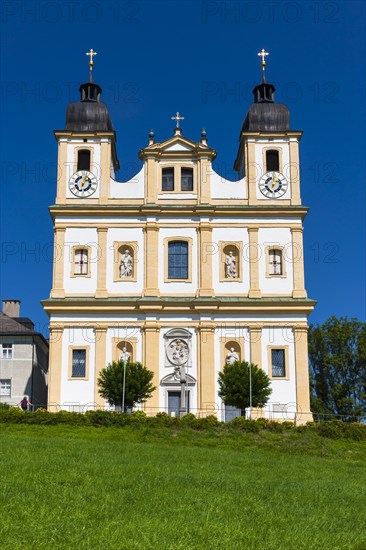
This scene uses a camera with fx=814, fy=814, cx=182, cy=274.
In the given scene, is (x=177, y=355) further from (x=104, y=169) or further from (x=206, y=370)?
(x=104, y=169)

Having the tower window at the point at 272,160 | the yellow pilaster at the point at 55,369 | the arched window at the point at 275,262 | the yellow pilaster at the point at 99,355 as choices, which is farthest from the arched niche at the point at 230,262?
the yellow pilaster at the point at 55,369

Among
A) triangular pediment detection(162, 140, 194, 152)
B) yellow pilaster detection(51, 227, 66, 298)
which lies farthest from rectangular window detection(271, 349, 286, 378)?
triangular pediment detection(162, 140, 194, 152)

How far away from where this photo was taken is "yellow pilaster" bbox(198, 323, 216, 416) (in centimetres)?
4034

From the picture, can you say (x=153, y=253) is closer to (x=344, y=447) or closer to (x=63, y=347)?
(x=63, y=347)

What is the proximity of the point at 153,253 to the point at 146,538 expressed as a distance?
31843 mm

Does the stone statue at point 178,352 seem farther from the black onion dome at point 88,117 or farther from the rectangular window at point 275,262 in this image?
the black onion dome at point 88,117

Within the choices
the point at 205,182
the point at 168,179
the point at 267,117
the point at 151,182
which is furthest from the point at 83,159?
the point at 267,117

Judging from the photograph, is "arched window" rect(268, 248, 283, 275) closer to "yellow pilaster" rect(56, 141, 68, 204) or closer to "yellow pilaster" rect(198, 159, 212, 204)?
"yellow pilaster" rect(198, 159, 212, 204)

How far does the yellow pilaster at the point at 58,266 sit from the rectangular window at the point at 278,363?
1134 cm

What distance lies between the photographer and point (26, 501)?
13.9 m

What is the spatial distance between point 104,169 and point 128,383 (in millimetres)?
12907

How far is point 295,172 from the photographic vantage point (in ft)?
147

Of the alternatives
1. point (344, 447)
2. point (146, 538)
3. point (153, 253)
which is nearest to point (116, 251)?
point (153, 253)

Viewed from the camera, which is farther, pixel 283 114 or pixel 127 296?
pixel 283 114
